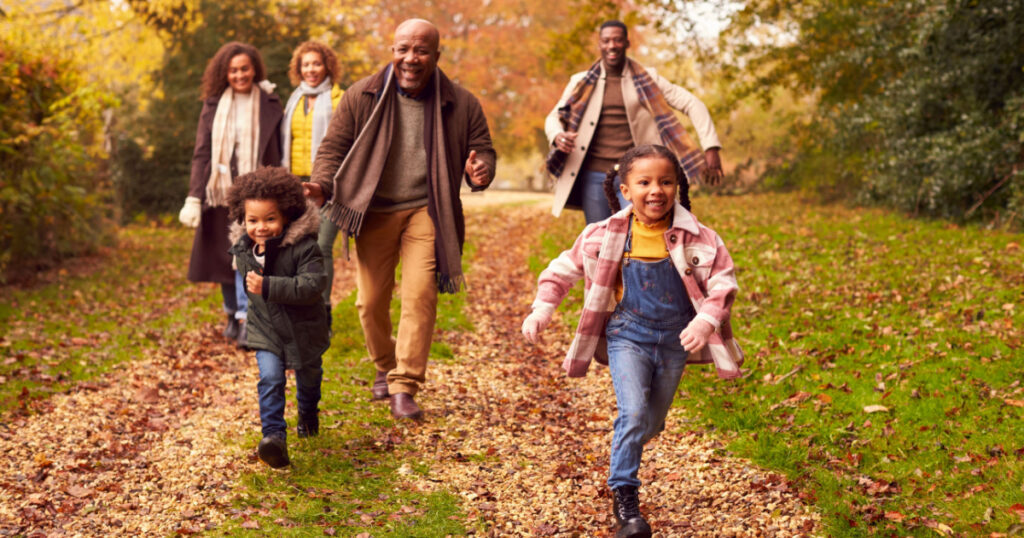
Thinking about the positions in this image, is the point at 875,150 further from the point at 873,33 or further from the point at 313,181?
the point at 313,181

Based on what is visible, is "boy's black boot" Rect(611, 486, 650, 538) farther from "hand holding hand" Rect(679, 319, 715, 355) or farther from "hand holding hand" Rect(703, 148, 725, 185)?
"hand holding hand" Rect(703, 148, 725, 185)

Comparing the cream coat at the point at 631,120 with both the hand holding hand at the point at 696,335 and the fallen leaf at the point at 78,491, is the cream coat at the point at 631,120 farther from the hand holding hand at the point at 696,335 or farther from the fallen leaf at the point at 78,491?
the fallen leaf at the point at 78,491

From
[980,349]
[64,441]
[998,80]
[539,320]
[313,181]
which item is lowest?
[64,441]

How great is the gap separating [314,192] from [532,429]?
1951 millimetres

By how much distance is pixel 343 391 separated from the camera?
620cm

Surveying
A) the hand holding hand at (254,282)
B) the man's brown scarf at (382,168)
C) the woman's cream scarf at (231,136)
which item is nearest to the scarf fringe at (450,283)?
the man's brown scarf at (382,168)

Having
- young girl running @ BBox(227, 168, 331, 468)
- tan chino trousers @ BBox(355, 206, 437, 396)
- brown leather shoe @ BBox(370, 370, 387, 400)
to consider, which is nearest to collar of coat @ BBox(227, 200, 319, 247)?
young girl running @ BBox(227, 168, 331, 468)

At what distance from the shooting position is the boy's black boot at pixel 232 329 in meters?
8.04

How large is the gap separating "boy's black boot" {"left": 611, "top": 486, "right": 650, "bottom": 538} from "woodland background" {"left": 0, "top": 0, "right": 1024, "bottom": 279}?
773 cm

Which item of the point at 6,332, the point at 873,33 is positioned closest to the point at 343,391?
the point at 6,332

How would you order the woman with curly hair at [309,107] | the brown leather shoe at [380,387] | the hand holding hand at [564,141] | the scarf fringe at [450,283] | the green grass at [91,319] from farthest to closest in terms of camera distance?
the woman with curly hair at [309,107], the green grass at [91,319], the hand holding hand at [564,141], the brown leather shoe at [380,387], the scarf fringe at [450,283]

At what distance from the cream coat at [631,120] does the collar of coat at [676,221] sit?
247 cm

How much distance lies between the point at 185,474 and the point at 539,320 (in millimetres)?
2188

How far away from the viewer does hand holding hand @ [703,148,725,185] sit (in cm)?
640
